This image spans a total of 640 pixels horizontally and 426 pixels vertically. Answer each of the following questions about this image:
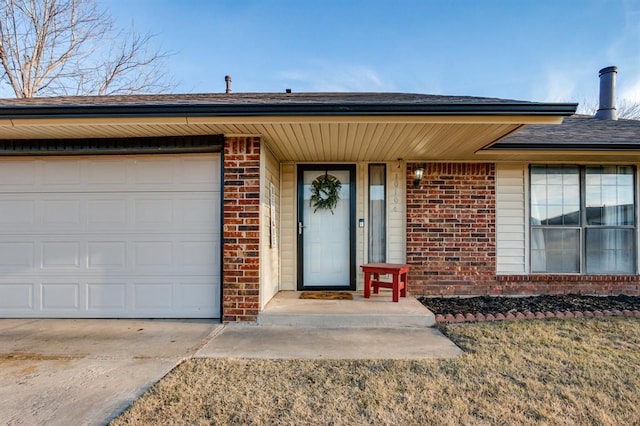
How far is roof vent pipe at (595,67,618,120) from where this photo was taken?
303 inches

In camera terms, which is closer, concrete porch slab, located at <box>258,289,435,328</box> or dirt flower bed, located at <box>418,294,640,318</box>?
concrete porch slab, located at <box>258,289,435,328</box>

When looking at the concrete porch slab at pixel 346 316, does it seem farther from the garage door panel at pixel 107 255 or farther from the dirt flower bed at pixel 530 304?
the garage door panel at pixel 107 255

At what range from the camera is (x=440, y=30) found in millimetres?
11234

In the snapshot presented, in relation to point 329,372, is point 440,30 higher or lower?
higher

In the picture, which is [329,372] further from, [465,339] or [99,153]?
[99,153]

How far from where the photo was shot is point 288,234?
19.9 ft

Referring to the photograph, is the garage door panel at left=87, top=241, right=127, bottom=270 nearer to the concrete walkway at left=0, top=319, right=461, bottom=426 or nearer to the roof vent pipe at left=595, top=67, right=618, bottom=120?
the concrete walkway at left=0, top=319, right=461, bottom=426

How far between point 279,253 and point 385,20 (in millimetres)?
8573

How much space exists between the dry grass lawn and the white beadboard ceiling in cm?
226

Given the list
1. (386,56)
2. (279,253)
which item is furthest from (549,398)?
(386,56)

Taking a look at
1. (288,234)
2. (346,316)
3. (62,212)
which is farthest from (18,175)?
(346,316)

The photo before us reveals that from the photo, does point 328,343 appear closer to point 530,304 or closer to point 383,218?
point 383,218

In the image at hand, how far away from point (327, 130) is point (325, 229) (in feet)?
7.54

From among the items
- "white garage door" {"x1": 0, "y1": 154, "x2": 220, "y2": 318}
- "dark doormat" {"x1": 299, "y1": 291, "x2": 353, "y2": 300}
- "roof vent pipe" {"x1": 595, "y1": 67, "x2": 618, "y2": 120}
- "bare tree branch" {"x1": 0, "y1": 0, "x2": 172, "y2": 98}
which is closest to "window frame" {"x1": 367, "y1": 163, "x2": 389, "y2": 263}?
"dark doormat" {"x1": 299, "y1": 291, "x2": 353, "y2": 300}
